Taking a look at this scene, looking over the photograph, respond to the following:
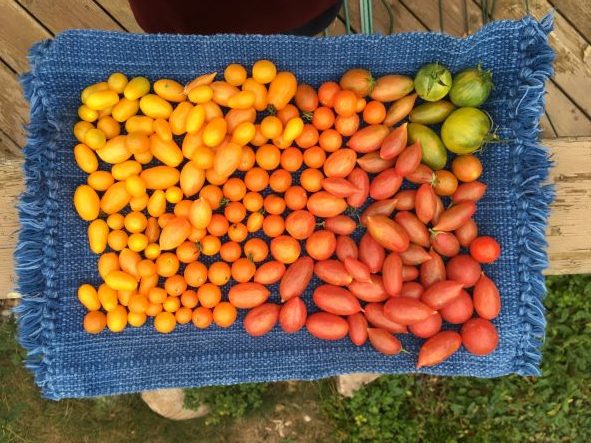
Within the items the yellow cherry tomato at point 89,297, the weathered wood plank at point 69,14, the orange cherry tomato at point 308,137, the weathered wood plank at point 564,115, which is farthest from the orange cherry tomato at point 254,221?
the weathered wood plank at point 564,115

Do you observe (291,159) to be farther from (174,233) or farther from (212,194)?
(174,233)

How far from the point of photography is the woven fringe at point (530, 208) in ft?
4.76

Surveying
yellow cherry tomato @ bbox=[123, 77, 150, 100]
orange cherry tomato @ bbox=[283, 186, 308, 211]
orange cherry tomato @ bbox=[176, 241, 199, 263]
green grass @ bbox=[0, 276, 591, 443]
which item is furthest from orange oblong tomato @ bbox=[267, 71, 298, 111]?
green grass @ bbox=[0, 276, 591, 443]

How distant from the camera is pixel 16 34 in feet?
6.22

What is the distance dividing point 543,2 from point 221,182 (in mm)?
1446

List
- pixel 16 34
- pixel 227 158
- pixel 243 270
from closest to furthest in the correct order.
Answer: pixel 227 158 < pixel 243 270 < pixel 16 34

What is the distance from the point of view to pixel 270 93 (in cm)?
141

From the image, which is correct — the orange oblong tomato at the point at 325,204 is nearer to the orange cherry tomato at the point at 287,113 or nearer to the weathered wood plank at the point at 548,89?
the orange cherry tomato at the point at 287,113

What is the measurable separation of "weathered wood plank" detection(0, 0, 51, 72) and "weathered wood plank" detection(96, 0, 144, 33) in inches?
9.3

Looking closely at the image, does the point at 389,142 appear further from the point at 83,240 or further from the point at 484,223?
the point at 83,240

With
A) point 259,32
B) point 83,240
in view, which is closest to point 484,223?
point 259,32

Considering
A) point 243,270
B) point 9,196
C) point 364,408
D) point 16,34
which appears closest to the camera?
point 243,270

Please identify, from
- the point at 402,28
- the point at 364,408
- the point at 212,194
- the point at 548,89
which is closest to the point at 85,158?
the point at 212,194

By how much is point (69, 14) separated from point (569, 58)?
1842 mm
